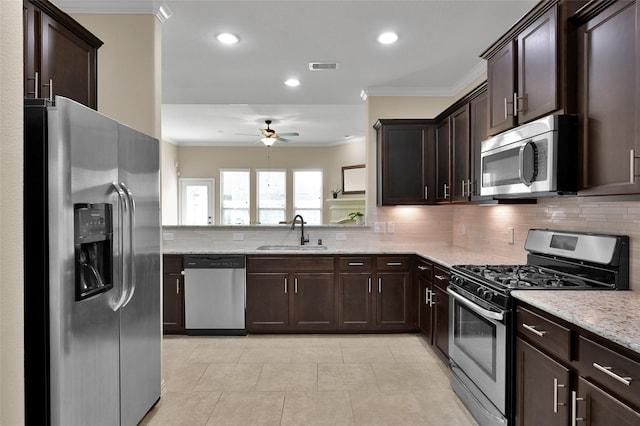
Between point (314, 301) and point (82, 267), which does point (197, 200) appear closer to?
point (314, 301)

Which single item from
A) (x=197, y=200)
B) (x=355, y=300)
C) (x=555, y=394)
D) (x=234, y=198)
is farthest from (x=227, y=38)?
(x=197, y=200)

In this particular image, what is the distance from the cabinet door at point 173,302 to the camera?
406 centimetres

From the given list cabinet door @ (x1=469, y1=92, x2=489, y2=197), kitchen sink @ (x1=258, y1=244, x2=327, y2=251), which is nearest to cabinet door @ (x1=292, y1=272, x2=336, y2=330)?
kitchen sink @ (x1=258, y1=244, x2=327, y2=251)

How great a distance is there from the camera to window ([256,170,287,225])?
→ 962 cm

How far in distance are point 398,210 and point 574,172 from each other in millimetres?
2700

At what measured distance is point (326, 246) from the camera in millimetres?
4637

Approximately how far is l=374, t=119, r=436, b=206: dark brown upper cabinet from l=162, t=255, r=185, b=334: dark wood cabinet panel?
94.2 inches

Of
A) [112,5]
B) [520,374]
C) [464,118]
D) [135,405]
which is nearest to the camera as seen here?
[520,374]

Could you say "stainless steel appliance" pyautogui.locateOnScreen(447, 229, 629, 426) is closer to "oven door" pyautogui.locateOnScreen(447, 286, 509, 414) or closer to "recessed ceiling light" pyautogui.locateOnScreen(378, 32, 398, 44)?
"oven door" pyautogui.locateOnScreen(447, 286, 509, 414)

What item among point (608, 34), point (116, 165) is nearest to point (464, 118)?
point (608, 34)

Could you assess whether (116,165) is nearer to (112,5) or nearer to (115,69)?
(115,69)

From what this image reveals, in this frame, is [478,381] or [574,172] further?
[478,381]

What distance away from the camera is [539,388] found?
181 cm

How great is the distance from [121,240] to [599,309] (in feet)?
7.50
